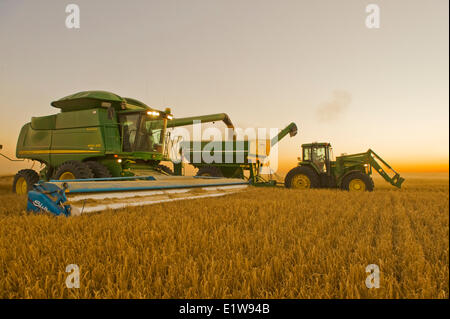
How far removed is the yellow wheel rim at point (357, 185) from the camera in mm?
9617

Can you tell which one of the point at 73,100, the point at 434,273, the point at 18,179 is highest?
the point at 73,100

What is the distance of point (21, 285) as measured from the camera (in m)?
1.60

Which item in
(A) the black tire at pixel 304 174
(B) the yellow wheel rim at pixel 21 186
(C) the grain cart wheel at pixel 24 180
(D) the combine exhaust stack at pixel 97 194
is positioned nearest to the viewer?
(D) the combine exhaust stack at pixel 97 194

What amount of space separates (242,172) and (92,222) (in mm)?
8635

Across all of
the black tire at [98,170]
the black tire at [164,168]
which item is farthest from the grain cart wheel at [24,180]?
the black tire at [164,168]

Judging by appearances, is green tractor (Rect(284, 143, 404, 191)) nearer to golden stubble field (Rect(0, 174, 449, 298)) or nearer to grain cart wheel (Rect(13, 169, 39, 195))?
golden stubble field (Rect(0, 174, 449, 298))

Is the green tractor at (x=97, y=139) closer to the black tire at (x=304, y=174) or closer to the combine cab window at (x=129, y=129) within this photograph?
the combine cab window at (x=129, y=129)

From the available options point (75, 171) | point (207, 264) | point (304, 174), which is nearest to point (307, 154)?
point (304, 174)

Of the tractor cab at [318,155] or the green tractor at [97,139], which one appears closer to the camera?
the green tractor at [97,139]

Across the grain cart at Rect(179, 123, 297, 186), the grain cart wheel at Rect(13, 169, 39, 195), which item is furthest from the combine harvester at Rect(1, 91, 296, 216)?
the grain cart at Rect(179, 123, 297, 186)

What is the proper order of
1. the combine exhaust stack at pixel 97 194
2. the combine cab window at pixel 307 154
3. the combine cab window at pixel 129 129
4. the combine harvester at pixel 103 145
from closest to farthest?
the combine exhaust stack at pixel 97 194 → the combine harvester at pixel 103 145 → the combine cab window at pixel 129 129 → the combine cab window at pixel 307 154

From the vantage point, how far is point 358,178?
31.8 ft
